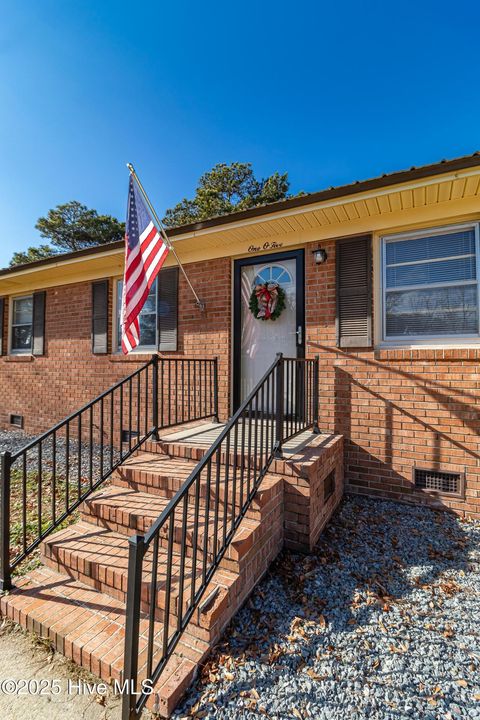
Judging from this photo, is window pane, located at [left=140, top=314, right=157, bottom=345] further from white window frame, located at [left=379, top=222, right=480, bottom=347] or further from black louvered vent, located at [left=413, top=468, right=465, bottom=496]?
black louvered vent, located at [left=413, top=468, right=465, bottom=496]

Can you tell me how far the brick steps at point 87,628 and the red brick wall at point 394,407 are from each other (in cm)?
263

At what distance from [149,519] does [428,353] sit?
3146 mm

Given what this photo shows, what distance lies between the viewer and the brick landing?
69.5 inches

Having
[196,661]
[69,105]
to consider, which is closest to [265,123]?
[69,105]

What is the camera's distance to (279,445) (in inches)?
110

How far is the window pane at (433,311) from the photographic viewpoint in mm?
3428

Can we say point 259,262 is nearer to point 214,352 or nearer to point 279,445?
point 214,352

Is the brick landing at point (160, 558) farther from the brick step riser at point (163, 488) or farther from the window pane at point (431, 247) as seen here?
the window pane at point (431, 247)

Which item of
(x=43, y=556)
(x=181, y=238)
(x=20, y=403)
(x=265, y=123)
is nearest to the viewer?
(x=43, y=556)

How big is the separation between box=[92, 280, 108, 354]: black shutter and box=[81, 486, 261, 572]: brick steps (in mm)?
3515

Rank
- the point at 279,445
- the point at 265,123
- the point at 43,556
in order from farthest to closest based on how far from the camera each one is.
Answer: the point at 265,123 < the point at 279,445 < the point at 43,556

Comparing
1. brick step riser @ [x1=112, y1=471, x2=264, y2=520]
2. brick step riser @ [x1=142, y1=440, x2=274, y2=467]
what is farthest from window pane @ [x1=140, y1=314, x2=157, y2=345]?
brick step riser @ [x1=112, y1=471, x2=264, y2=520]

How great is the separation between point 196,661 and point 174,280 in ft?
15.0

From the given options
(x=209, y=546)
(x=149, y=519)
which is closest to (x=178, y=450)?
(x=149, y=519)
